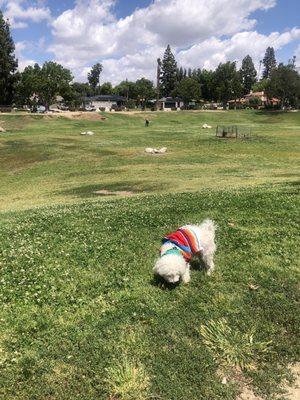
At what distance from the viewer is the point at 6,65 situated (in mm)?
104312

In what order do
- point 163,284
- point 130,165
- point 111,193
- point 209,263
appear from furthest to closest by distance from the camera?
1. point 130,165
2. point 111,193
3. point 209,263
4. point 163,284

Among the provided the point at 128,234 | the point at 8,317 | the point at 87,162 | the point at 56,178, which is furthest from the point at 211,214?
the point at 87,162

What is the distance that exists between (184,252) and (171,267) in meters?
0.58

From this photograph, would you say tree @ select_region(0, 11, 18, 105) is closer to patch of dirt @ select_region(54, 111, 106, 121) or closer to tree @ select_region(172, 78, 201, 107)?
patch of dirt @ select_region(54, 111, 106, 121)

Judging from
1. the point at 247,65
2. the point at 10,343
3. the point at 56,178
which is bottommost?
the point at 56,178

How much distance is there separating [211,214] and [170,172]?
1620 cm

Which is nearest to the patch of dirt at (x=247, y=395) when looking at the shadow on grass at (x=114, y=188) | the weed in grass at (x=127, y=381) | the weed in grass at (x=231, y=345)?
the weed in grass at (x=231, y=345)

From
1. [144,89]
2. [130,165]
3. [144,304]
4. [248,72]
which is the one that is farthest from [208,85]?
[144,304]

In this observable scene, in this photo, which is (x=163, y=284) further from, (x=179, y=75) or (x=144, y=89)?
(x=179, y=75)

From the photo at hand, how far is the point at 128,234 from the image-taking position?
39.3ft

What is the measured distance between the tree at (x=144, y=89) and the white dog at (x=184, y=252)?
13662 centimetres

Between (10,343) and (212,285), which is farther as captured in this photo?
(212,285)

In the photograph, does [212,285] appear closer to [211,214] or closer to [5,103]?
[211,214]

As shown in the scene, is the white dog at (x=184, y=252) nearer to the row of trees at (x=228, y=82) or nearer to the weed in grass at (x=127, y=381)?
the weed in grass at (x=127, y=381)
